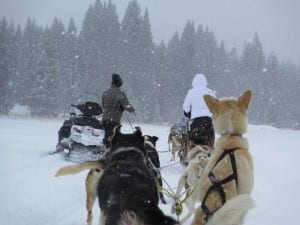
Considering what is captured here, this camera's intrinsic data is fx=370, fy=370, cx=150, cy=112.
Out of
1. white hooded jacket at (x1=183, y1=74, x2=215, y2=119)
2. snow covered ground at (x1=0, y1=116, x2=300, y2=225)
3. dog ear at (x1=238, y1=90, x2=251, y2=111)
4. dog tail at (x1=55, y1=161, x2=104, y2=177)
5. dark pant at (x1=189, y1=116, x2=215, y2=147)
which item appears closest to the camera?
dog tail at (x1=55, y1=161, x2=104, y2=177)

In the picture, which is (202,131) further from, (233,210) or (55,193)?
(233,210)

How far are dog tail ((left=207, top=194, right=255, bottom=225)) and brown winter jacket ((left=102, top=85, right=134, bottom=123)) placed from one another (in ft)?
17.9

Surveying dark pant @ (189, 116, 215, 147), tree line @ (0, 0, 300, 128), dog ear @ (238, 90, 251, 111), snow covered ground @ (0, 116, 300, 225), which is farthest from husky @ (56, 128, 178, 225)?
tree line @ (0, 0, 300, 128)

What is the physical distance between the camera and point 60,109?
46.6 meters

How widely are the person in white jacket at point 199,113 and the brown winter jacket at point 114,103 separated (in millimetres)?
1713

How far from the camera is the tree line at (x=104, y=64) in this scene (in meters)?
42.9

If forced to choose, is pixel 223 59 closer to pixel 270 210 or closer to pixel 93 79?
pixel 93 79

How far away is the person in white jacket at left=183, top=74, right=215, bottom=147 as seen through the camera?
667cm

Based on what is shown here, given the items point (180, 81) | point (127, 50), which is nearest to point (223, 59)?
point (180, 81)

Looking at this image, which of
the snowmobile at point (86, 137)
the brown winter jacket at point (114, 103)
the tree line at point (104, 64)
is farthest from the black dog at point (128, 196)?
the tree line at point (104, 64)

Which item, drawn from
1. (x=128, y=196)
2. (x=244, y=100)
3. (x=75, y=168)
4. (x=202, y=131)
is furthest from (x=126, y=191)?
(x=202, y=131)

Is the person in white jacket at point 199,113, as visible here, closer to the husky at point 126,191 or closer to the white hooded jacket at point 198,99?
the white hooded jacket at point 198,99

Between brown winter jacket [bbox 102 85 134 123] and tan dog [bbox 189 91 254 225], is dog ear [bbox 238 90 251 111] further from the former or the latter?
brown winter jacket [bbox 102 85 134 123]

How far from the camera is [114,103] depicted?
8.16 metres
